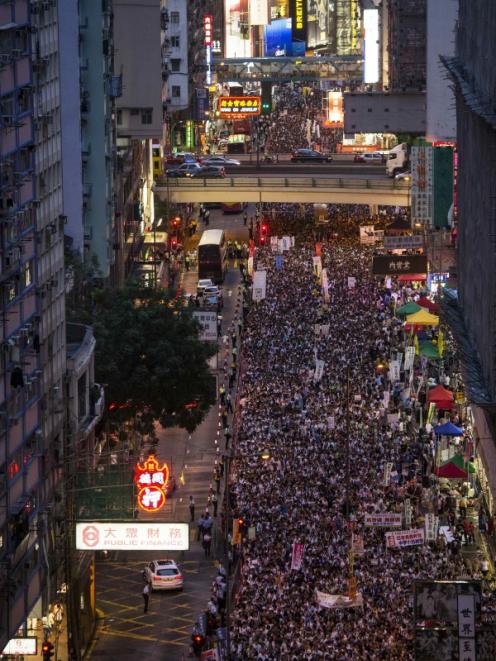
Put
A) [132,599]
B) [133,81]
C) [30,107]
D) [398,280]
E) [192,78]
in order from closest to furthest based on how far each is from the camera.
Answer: [30,107], [132,599], [398,280], [133,81], [192,78]

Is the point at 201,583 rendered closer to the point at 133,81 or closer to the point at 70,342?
the point at 70,342

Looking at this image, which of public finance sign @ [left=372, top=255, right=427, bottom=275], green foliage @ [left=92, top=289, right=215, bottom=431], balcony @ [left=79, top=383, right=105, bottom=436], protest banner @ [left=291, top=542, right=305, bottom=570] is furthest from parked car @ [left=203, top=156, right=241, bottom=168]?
protest banner @ [left=291, top=542, right=305, bottom=570]

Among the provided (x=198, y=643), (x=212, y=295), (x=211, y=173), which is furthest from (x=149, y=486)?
(x=211, y=173)

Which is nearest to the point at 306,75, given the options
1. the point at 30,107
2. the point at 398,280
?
the point at 398,280

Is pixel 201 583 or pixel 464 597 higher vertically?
pixel 464 597

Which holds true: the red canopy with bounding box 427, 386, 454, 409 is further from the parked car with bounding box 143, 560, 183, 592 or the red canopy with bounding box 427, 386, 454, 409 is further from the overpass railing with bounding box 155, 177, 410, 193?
the overpass railing with bounding box 155, 177, 410, 193

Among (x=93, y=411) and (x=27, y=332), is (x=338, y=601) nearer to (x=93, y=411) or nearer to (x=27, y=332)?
(x=27, y=332)
